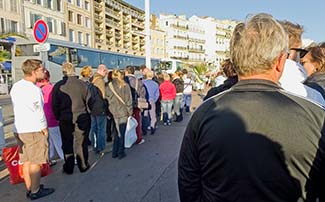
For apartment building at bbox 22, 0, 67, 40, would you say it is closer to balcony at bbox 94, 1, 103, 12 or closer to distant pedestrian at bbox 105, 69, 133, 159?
balcony at bbox 94, 1, 103, 12

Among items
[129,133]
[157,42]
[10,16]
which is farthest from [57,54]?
[157,42]

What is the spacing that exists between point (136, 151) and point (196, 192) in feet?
18.1

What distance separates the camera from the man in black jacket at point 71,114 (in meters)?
5.43

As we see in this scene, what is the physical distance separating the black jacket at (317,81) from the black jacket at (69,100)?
12.7ft

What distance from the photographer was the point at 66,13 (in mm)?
50188

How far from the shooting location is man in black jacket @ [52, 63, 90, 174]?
17.8ft

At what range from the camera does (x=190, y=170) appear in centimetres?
178

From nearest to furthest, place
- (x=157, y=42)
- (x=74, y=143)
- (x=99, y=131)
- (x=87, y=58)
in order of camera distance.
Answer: (x=74, y=143)
(x=99, y=131)
(x=87, y=58)
(x=157, y=42)

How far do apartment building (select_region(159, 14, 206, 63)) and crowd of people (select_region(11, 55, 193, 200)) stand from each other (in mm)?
81345

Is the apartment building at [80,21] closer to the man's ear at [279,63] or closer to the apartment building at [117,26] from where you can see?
the apartment building at [117,26]

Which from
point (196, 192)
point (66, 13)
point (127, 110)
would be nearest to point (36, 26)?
point (127, 110)

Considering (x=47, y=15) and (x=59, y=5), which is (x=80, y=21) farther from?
(x=47, y=15)

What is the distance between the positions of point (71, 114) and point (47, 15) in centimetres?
4416

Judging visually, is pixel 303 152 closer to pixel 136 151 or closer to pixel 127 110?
pixel 127 110
